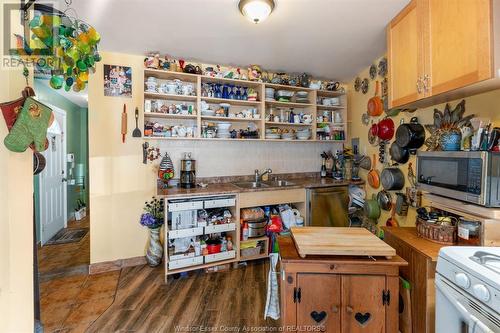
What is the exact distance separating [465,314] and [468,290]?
0.08m

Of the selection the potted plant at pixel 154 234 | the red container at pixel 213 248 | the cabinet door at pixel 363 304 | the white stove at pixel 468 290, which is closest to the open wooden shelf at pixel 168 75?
the potted plant at pixel 154 234

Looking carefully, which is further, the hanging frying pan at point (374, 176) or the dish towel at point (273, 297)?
the hanging frying pan at point (374, 176)

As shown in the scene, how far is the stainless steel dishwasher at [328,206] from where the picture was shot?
8.73 feet

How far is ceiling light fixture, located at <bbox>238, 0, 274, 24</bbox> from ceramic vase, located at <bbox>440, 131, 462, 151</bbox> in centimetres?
147

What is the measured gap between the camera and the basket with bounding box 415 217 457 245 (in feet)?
4.21

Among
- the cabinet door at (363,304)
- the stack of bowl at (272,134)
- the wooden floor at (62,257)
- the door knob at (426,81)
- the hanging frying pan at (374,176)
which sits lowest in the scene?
the wooden floor at (62,257)

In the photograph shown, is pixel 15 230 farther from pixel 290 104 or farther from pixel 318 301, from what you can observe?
pixel 290 104

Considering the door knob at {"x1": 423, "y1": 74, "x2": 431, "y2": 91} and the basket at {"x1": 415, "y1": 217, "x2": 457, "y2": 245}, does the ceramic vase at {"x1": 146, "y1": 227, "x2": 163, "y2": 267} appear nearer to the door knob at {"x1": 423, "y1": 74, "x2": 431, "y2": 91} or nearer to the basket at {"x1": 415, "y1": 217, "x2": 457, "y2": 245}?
the basket at {"x1": 415, "y1": 217, "x2": 457, "y2": 245}

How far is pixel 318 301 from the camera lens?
43.9 inches

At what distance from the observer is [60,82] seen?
97 cm

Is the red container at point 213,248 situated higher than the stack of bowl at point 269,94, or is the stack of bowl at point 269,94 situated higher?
the stack of bowl at point 269,94

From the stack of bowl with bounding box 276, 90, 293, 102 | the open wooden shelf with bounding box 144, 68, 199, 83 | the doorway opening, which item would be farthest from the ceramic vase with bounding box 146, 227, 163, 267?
the stack of bowl with bounding box 276, 90, 293, 102

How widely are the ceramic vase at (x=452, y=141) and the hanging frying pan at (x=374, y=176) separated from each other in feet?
3.92

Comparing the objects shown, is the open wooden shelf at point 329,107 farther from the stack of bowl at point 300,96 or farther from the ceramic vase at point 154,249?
the ceramic vase at point 154,249
